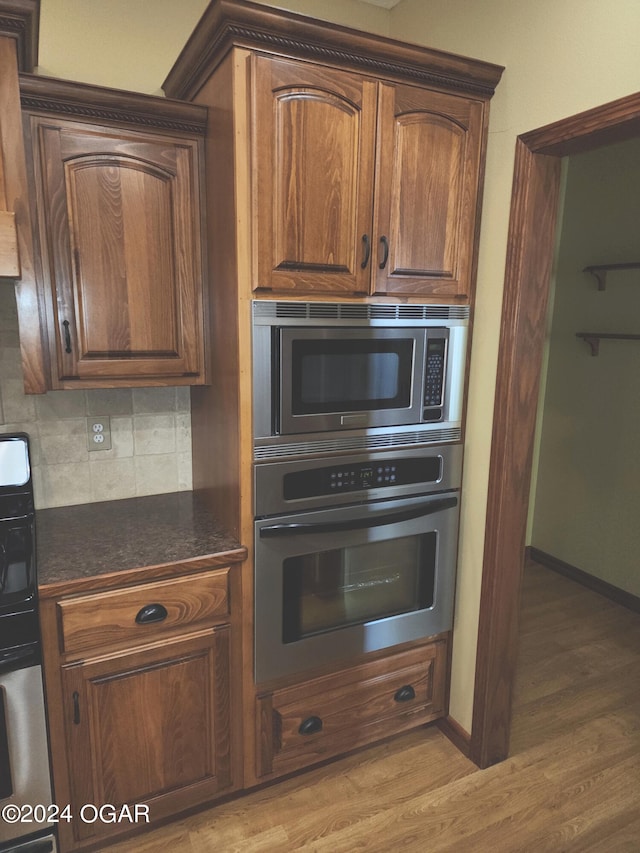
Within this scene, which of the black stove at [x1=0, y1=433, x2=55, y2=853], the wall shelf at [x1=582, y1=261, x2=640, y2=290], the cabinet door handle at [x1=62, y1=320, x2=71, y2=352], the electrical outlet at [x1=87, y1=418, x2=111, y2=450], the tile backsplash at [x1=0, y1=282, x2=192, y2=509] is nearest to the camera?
the black stove at [x1=0, y1=433, x2=55, y2=853]

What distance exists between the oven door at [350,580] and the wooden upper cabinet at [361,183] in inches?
28.3

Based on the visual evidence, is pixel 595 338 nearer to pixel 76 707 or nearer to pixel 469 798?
pixel 469 798

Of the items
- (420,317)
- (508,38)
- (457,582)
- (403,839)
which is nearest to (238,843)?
(403,839)

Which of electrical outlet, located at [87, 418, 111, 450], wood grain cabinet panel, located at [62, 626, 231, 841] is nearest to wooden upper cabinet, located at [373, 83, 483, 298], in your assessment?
electrical outlet, located at [87, 418, 111, 450]

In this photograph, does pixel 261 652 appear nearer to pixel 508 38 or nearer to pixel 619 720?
pixel 619 720

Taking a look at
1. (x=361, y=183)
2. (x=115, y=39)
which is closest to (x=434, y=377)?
(x=361, y=183)

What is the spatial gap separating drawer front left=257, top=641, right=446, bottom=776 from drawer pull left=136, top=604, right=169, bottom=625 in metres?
0.47

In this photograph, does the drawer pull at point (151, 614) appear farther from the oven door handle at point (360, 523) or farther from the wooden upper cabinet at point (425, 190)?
the wooden upper cabinet at point (425, 190)

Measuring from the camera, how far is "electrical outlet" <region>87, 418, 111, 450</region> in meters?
2.04

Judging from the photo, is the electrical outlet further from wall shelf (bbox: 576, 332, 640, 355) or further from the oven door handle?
wall shelf (bbox: 576, 332, 640, 355)

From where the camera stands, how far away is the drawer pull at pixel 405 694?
2.08 meters

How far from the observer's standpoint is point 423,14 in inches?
84.0

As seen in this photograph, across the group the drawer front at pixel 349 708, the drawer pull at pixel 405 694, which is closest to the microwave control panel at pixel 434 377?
the drawer front at pixel 349 708

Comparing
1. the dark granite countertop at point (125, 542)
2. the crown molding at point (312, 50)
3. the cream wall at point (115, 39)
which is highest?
the cream wall at point (115, 39)
